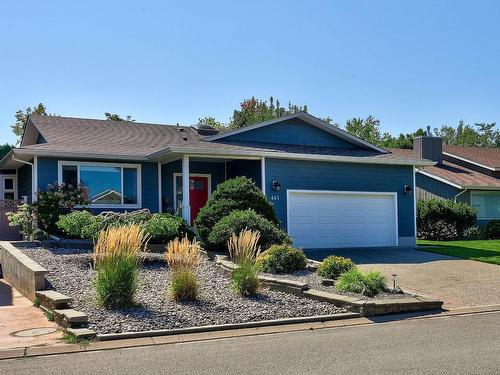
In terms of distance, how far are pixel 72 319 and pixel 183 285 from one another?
2.21 meters

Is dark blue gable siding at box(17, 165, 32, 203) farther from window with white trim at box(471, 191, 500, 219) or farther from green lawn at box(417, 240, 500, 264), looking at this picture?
window with white trim at box(471, 191, 500, 219)

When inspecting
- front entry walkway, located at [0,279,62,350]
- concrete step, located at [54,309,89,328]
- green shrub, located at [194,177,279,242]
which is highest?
green shrub, located at [194,177,279,242]

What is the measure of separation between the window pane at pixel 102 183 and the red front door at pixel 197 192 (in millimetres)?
2596

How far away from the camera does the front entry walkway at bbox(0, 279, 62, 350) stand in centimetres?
779

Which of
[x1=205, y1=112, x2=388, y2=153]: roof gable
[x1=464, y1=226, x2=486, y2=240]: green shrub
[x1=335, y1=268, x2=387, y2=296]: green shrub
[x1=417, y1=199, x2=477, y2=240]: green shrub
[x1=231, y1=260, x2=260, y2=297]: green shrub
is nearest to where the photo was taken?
[x1=231, y1=260, x2=260, y2=297]: green shrub

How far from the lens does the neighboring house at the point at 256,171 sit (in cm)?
1803

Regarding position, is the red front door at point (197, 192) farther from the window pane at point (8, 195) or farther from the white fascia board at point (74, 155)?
the window pane at point (8, 195)

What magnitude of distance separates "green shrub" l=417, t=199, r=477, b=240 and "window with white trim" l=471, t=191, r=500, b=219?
88.2 inches

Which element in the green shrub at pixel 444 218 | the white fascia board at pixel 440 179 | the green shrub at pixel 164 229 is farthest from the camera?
the white fascia board at pixel 440 179

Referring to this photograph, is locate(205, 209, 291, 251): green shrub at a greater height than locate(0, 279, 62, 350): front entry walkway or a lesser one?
greater

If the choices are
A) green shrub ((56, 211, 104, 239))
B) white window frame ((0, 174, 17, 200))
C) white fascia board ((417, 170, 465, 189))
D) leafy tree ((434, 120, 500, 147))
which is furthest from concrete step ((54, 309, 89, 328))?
leafy tree ((434, 120, 500, 147))

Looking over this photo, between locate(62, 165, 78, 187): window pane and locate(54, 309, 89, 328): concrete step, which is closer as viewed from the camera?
locate(54, 309, 89, 328): concrete step

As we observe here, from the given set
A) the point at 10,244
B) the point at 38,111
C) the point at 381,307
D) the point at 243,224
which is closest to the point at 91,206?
the point at 10,244

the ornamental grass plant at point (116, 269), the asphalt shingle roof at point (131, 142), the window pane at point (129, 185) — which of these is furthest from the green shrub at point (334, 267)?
the window pane at point (129, 185)
